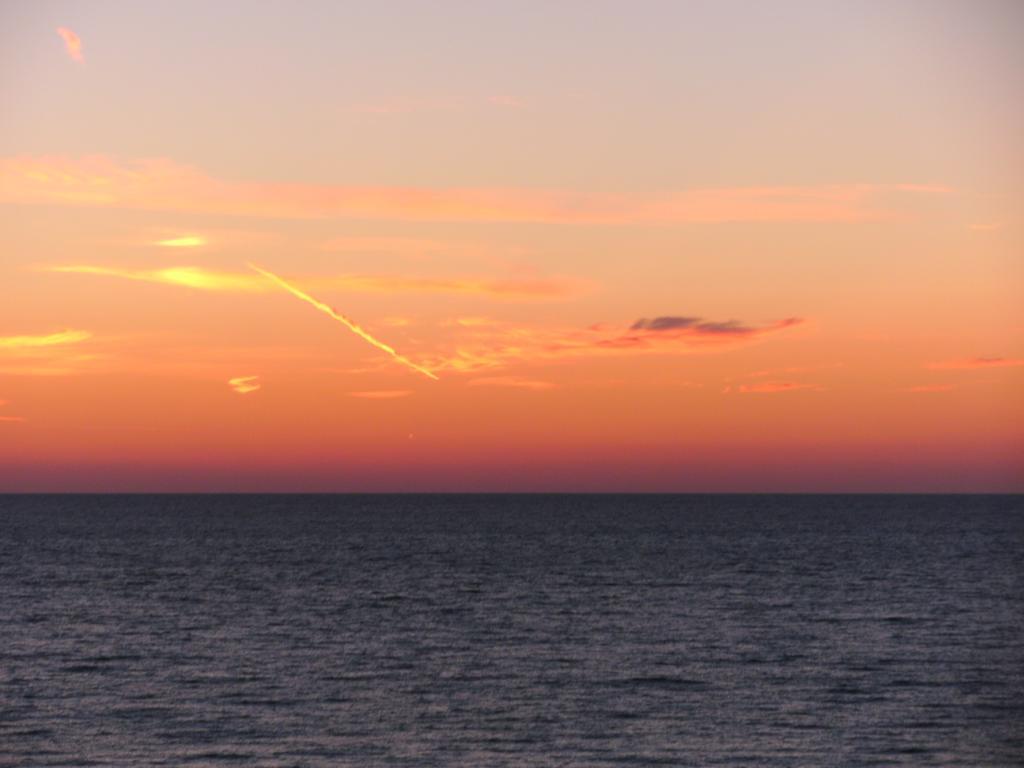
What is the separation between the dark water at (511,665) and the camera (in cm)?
4253

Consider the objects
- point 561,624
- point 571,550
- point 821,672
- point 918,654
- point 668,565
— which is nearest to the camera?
point 821,672

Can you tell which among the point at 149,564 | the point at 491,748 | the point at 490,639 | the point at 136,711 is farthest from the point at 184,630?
the point at 149,564

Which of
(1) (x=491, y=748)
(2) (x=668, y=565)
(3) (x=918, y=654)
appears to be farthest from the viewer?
(2) (x=668, y=565)

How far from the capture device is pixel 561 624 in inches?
2783

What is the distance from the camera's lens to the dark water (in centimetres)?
4253

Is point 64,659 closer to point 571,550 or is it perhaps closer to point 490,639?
point 490,639

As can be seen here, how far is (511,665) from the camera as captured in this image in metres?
56.8

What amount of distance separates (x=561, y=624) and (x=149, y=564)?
57.1 meters

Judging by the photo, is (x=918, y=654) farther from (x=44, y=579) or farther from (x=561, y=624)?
Answer: (x=44, y=579)

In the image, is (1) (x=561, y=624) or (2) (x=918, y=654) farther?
(1) (x=561, y=624)

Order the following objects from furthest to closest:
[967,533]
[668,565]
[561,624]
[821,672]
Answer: [967,533]
[668,565]
[561,624]
[821,672]

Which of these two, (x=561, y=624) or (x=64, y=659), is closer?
(x=64, y=659)

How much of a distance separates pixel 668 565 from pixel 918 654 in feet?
178

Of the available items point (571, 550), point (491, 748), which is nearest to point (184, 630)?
point (491, 748)
